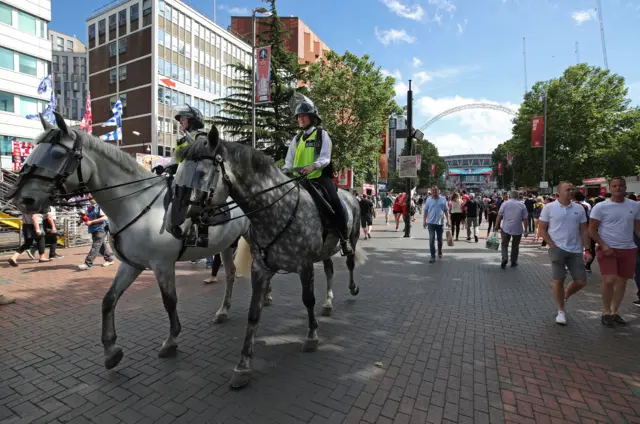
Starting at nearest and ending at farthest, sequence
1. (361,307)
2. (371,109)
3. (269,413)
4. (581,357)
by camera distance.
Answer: (269,413), (581,357), (361,307), (371,109)

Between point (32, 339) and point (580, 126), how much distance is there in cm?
4490

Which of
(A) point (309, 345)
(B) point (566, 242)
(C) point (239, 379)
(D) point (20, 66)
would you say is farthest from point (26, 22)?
(B) point (566, 242)

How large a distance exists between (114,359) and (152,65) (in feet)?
151

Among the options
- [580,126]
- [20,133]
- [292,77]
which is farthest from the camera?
[580,126]

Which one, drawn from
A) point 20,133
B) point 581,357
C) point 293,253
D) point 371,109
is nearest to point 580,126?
point 371,109

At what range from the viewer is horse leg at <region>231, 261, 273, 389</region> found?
3.35 metres

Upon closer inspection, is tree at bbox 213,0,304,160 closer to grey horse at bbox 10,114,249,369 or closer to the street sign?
the street sign

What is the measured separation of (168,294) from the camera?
3.91m

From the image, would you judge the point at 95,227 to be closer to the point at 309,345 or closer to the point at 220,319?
the point at 220,319

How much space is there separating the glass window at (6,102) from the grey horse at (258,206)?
39422 millimetres

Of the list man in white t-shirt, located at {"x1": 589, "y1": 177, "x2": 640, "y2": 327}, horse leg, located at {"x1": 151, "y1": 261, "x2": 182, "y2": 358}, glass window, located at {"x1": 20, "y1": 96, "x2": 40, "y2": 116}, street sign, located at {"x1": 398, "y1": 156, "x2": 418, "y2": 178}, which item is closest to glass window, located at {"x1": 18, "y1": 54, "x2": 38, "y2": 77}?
glass window, located at {"x1": 20, "y1": 96, "x2": 40, "y2": 116}

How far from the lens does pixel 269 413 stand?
297cm

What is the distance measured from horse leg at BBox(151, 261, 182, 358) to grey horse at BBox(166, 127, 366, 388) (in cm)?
102

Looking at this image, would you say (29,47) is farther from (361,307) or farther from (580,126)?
(580,126)
